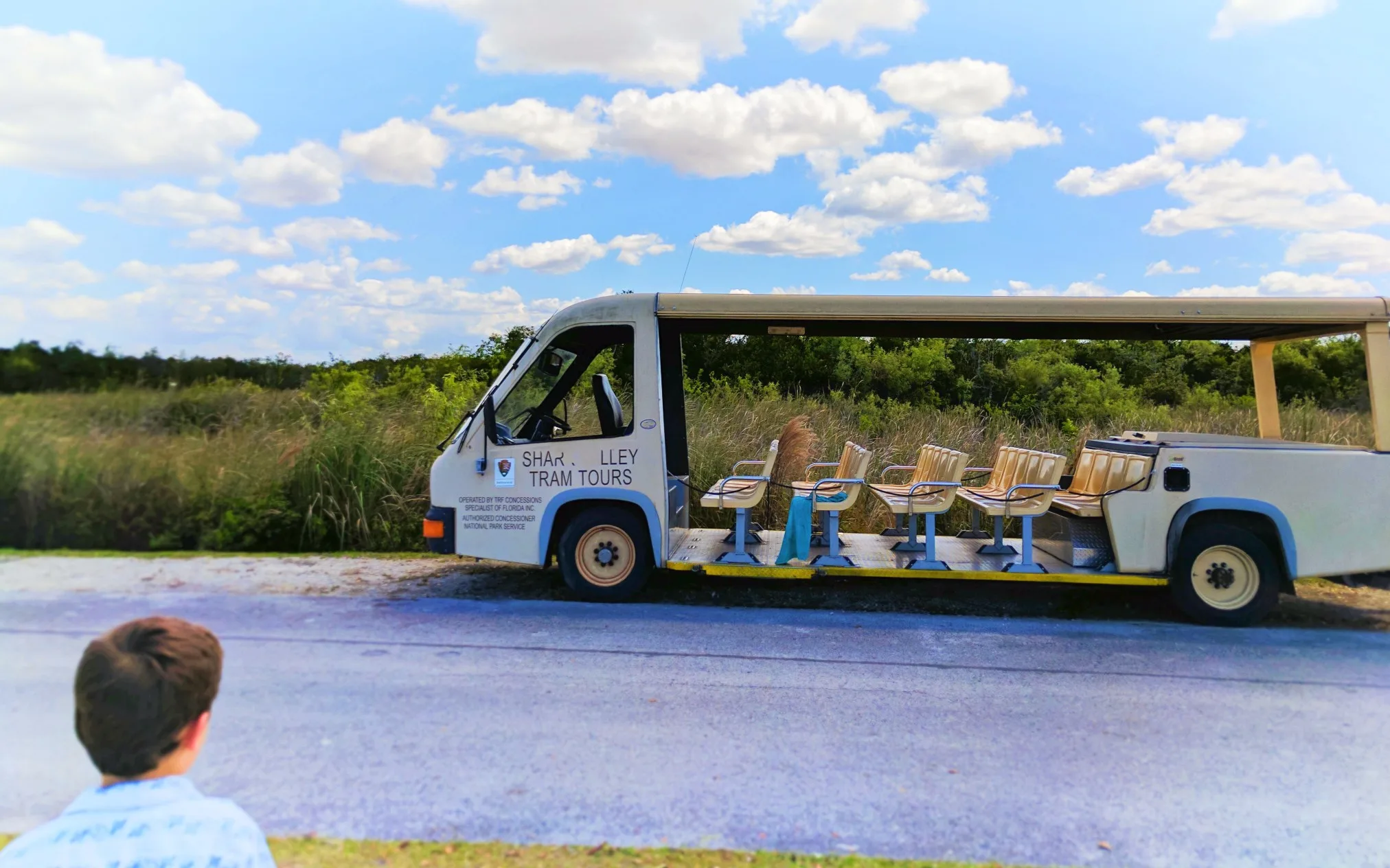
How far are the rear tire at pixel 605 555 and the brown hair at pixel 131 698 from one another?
5734 mm

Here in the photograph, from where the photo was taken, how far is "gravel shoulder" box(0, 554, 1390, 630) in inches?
295

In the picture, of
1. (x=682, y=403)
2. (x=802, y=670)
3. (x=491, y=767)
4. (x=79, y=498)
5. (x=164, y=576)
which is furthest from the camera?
(x=79, y=498)

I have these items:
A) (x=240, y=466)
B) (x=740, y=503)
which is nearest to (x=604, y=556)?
(x=740, y=503)

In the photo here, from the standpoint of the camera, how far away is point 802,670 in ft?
18.5

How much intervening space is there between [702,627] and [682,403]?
296 centimetres

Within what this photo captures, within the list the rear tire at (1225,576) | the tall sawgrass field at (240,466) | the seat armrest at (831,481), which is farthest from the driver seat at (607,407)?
the rear tire at (1225,576)

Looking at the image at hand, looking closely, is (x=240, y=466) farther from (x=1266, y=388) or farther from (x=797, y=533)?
(x=1266, y=388)

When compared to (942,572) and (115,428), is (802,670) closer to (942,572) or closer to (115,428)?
(942,572)

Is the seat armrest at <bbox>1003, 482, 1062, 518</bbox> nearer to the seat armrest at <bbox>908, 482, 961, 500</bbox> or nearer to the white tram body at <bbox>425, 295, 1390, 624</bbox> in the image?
the white tram body at <bbox>425, 295, 1390, 624</bbox>

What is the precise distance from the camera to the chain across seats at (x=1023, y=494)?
7.30 meters

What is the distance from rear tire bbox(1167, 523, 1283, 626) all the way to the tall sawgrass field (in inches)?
117

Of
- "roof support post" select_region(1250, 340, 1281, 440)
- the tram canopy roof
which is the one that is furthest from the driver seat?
"roof support post" select_region(1250, 340, 1281, 440)

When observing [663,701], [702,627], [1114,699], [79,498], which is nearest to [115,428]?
[79,498]

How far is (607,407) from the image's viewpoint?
25.3ft
